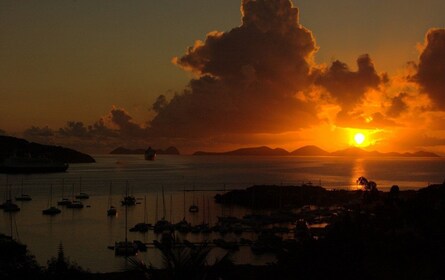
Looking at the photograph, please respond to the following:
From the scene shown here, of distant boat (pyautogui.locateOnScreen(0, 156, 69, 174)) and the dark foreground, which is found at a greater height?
distant boat (pyautogui.locateOnScreen(0, 156, 69, 174))

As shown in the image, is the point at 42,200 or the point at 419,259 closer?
the point at 419,259

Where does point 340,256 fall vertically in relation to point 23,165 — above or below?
below

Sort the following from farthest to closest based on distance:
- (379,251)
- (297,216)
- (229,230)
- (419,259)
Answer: (297,216), (229,230), (379,251), (419,259)

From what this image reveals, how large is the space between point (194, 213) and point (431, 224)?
47801 mm

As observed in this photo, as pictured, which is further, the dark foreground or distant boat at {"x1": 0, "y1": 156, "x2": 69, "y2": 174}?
distant boat at {"x1": 0, "y1": 156, "x2": 69, "y2": 174}

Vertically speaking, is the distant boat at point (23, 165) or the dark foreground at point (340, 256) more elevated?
the distant boat at point (23, 165)

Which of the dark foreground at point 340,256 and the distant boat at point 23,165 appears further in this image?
the distant boat at point 23,165

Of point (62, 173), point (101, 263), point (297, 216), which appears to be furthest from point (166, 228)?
point (62, 173)

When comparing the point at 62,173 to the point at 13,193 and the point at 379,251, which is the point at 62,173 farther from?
the point at 379,251

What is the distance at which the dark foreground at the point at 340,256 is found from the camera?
1016cm

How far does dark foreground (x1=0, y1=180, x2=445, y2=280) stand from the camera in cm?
1016

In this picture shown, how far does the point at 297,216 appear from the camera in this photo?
210ft

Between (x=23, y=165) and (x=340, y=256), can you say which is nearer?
(x=340, y=256)

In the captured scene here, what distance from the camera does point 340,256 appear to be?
15375mm
